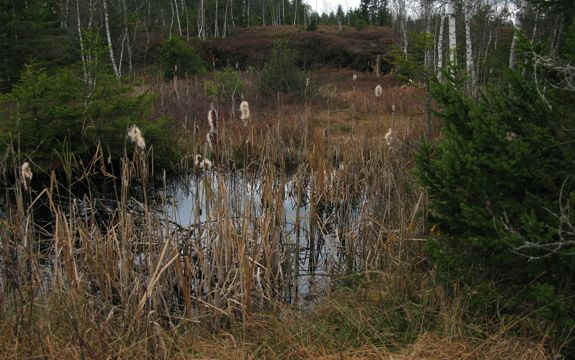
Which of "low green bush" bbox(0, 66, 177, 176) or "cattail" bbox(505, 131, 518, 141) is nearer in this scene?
"cattail" bbox(505, 131, 518, 141)

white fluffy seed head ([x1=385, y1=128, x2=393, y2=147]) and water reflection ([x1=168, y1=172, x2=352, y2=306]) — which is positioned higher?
white fluffy seed head ([x1=385, y1=128, x2=393, y2=147])

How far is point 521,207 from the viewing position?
7.54ft

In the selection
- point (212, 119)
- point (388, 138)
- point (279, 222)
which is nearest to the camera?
point (212, 119)

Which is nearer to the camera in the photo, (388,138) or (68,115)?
(388,138)

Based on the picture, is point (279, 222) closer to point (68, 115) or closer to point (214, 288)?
point (214, 288)

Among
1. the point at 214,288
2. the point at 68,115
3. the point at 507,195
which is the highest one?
the point at 68,115

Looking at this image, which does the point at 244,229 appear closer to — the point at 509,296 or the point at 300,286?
the point at 300,286

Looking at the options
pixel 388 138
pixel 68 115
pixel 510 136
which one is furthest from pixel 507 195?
pixel 68 115

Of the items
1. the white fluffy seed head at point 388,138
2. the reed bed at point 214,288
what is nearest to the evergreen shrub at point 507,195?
the reed bed at point 214,288

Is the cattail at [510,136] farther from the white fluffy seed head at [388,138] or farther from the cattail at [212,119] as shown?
the white fluffy seed head at [388,138]

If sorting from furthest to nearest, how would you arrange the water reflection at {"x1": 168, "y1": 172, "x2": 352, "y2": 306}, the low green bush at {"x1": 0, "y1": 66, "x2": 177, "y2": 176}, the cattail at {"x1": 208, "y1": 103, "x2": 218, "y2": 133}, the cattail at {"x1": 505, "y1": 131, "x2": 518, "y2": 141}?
1. the low green bush at {"x1": 0, "y1": 66, "x2": 177, "y2": 176}
2. the water reflection at {"x1": 168, "y1": 172, "x2": 352, "y2": 306}
3. the cattail at {"x1": 208, "y1": 103, "x2": 218, "y2": 133}
4. the cattail at {"x1": 505, "y1": 131, "x2": 518, "y2": 141}

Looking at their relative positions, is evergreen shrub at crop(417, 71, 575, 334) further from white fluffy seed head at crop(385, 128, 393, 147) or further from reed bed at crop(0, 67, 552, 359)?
white fluffy seed head at crop(385, 128, 393, 147)

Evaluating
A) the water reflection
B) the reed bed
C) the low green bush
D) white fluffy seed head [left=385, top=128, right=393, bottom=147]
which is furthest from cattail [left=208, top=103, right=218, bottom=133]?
the low green bush

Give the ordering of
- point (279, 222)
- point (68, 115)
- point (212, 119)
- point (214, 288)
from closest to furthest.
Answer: point (212, 119), point (214, 288), point (279, 222), point (68, 115)
